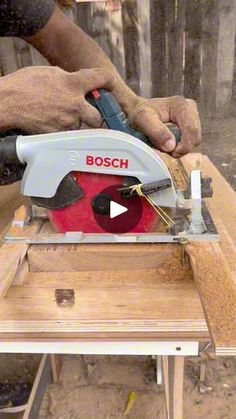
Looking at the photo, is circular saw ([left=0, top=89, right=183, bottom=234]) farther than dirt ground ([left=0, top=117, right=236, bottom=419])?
No

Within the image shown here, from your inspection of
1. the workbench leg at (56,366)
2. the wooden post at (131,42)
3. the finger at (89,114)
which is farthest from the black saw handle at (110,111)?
the wooden post at (131,42)

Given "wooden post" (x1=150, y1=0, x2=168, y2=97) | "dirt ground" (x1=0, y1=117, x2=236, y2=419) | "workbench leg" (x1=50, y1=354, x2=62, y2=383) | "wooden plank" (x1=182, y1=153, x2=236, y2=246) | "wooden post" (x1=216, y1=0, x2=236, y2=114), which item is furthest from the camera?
"wooden post" (x1=150, y1=0, x2=168, y2=97)

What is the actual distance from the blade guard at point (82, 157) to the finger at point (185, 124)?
0.19 m

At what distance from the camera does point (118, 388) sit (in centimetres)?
181

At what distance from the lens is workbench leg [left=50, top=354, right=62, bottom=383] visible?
180 centimetres

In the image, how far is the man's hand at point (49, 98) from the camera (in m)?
0.94

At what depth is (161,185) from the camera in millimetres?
900

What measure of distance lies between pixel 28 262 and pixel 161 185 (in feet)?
1.03

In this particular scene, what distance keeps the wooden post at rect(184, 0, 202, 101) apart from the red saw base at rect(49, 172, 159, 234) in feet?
6.41

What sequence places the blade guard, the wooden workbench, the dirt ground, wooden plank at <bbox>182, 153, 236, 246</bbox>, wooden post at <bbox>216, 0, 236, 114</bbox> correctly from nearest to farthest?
1. the wooden workbench
2. the blade guard
3. wooden plank at <bbox>182, 153, 236, 246</bbox>
4. the dirt ground
5. wooden post at <bbox>216, 0, 236, 114</bbox>

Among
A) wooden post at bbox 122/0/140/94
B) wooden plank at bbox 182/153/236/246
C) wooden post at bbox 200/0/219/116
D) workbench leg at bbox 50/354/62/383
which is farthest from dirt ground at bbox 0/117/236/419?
wooden post at bbox 122/0/140/94

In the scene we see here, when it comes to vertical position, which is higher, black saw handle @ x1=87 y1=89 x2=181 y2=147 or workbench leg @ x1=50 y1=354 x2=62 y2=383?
black saw handle @ x1=87 y1=89 x2=181 y2=147

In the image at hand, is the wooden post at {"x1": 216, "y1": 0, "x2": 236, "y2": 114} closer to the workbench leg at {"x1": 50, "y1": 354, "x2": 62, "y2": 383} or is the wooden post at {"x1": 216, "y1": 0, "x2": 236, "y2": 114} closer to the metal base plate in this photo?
the workbench leg at {"x1": 50, "y1": 354, "x2": 62, "y2": 383}
